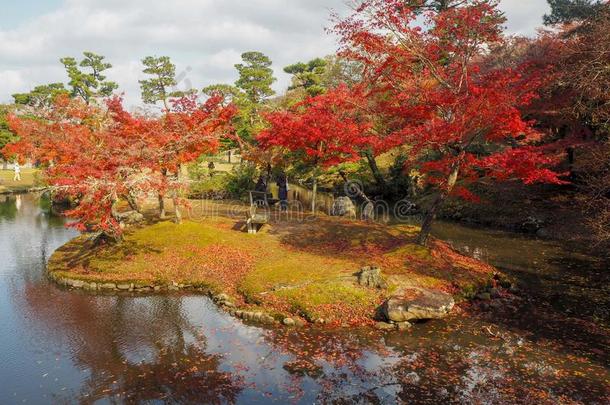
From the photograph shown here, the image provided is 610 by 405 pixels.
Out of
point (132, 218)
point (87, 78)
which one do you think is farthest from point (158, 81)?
point (132, 218)

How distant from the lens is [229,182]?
3450cm

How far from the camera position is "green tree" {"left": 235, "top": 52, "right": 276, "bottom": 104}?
185 ft

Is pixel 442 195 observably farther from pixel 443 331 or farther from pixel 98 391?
pixel 98 391

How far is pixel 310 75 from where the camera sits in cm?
5491

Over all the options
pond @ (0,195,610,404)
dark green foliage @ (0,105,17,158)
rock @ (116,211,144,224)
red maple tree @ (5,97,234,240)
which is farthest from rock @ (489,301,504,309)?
dark green foliage @ (0,105,17,158)

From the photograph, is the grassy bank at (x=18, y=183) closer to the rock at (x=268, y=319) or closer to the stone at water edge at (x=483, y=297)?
the rock at (x=268, y=319)

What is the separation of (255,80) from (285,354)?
169 feet

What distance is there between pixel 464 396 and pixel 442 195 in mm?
8883

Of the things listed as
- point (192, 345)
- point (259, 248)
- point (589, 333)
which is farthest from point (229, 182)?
point (589, 333)

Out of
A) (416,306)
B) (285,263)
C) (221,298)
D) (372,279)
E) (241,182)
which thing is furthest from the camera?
(241,182)

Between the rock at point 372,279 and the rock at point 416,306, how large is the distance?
2.64 feet

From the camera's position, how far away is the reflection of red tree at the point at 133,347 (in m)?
9.95

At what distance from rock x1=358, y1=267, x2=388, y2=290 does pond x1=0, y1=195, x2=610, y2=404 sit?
199cm

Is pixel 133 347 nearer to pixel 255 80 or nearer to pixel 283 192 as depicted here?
pixel 283 192
